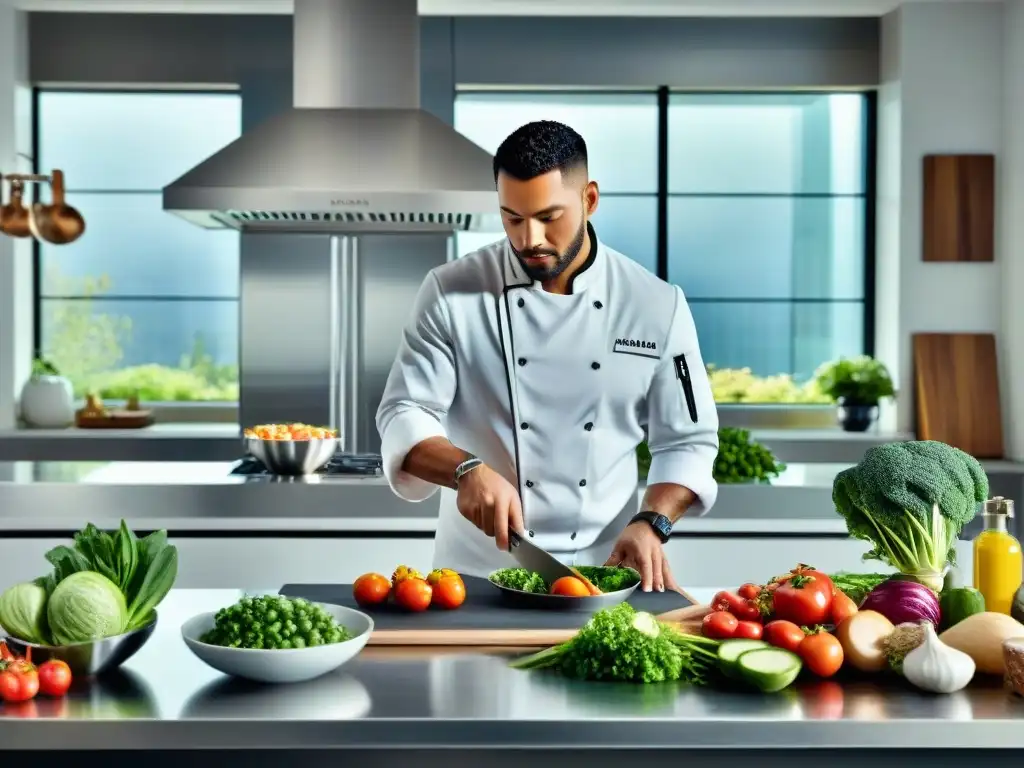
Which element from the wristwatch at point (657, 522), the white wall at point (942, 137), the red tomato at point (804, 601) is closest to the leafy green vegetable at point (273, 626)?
the red tomato at point (804, 601)

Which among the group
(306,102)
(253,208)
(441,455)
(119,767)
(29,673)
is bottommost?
(119,767)

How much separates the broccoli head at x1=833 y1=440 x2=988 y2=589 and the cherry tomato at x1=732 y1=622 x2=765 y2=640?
0.32m

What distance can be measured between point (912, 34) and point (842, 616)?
445cm

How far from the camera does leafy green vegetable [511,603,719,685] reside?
163 centimetres

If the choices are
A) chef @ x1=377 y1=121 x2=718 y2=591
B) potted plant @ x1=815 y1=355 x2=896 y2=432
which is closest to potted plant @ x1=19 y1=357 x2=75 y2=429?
chef @ x1=377 y1=121 x2=718 y2=591

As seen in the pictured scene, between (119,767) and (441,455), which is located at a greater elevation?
(441,455)

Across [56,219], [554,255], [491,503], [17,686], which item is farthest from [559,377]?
[56,219]

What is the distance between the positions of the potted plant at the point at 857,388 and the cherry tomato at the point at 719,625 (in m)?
3.92

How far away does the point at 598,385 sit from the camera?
2496mm

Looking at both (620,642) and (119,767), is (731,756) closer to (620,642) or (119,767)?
(620,642)

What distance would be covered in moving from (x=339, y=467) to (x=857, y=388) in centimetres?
266

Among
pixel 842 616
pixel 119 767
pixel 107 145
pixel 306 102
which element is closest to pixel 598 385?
pixel 842 616

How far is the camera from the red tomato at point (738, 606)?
1791 mm

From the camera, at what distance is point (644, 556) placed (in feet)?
7.20
